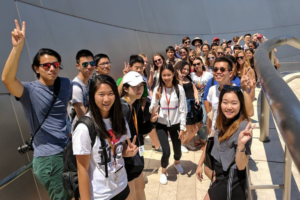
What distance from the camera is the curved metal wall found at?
233 centimetres

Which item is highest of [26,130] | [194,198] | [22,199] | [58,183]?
[26,130]

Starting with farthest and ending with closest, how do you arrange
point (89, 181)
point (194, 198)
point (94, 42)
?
point (94, 42), point (194, 198), point (89, 181)

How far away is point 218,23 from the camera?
1240cm

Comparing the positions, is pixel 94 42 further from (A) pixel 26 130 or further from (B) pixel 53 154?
(B) pixel 53 154

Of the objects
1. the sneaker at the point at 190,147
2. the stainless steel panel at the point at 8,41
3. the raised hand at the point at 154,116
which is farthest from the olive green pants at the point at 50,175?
the sneaker at the point at 190,147

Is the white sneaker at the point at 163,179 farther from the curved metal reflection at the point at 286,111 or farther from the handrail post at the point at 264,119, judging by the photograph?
the curved metal reflection at the point at 286,111

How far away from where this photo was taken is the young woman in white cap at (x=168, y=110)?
3258 mm

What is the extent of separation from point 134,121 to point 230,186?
114 centimetres

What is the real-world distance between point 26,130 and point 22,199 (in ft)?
2.51

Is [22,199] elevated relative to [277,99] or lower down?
lower down

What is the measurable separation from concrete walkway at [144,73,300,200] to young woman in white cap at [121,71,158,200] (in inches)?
28.2

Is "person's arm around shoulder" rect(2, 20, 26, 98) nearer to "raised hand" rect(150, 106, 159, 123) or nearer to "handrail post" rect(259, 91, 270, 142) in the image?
"raised hand" rect(150, 106, 159, 123)

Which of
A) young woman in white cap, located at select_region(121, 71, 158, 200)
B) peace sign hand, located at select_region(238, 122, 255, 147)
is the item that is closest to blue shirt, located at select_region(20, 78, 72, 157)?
young woman in white cap, located at select_region(121, 71, 158, 200)

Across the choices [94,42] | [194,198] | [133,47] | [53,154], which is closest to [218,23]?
[133,47]
